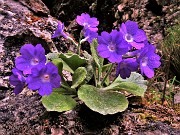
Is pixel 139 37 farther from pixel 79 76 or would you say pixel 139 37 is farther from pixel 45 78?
pixel 45 78

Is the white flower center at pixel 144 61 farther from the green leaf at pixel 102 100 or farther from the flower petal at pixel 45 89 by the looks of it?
the flower petal at pixel 45 89

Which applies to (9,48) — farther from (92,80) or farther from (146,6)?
(146,6)

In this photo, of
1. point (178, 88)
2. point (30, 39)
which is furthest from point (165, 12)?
point (30, 39)

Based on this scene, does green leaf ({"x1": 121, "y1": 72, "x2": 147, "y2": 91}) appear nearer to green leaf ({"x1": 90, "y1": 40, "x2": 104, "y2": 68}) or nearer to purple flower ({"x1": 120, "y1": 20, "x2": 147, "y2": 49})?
green leaf ({"x1": 90, "y1": 40, "x2": 104, "y2": 68})

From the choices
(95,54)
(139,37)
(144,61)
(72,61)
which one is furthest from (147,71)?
(72,61)

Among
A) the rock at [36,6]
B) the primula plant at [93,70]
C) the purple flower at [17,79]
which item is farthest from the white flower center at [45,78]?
the rock at [36,6]
